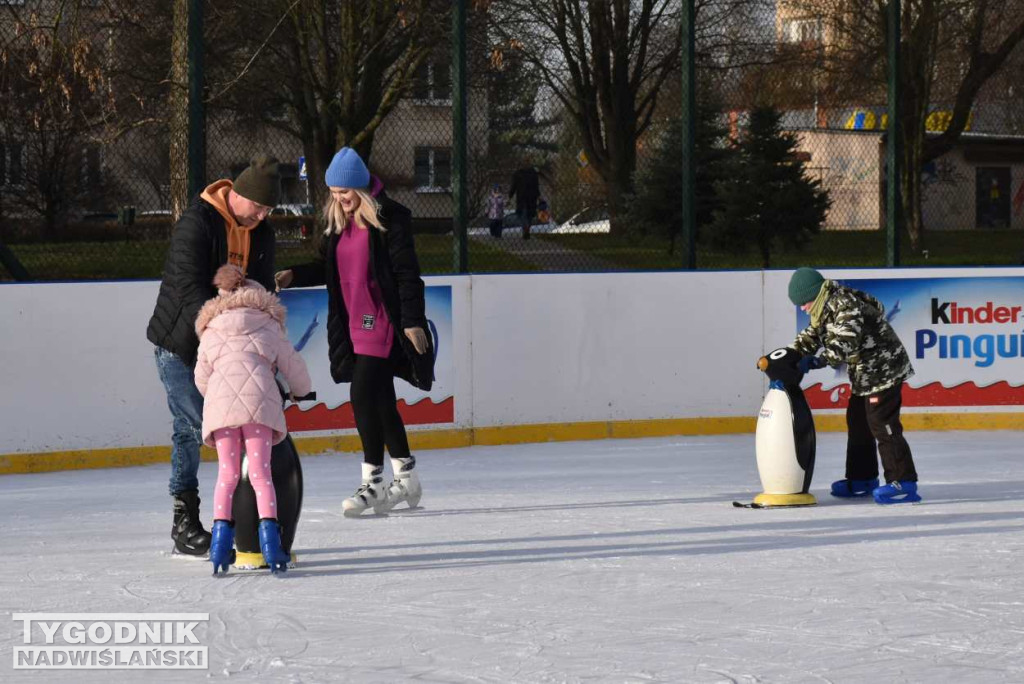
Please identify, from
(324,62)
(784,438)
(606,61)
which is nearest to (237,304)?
(784,438)

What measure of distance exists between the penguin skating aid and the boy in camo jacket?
0.36 ft

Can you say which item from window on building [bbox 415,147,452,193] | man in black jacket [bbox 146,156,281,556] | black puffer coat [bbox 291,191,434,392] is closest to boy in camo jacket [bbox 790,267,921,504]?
black puffer coat [bbox 291,191,434,392]

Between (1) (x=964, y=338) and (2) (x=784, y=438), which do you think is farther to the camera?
(1) (x=964, y=338)

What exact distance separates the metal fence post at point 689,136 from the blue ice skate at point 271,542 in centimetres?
529

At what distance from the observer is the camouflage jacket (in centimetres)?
722

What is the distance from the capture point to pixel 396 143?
401 inches

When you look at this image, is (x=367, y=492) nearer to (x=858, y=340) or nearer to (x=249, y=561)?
(x=249, y=561)

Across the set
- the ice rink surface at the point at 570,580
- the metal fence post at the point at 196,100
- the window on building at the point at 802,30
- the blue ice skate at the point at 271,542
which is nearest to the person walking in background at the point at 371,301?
the ice rink surface at the point at 570,580

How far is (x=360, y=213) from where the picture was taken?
667cm

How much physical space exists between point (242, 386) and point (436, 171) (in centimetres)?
476

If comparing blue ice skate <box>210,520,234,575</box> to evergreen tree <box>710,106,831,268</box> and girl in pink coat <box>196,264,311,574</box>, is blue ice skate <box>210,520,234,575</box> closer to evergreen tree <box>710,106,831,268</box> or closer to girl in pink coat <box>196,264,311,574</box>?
girl in pink coat <box>196,264,311,574</box>

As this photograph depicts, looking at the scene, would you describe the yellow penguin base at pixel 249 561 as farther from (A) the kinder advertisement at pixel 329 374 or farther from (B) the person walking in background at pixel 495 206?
(B) the person walking in background at pixel 495 206

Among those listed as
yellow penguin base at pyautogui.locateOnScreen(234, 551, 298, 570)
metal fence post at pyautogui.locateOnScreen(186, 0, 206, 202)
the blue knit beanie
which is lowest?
yellow penguin base at pyautogui.locateOnScreen(234, 551, 298, 570)

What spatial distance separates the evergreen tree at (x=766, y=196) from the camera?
1077 cm
